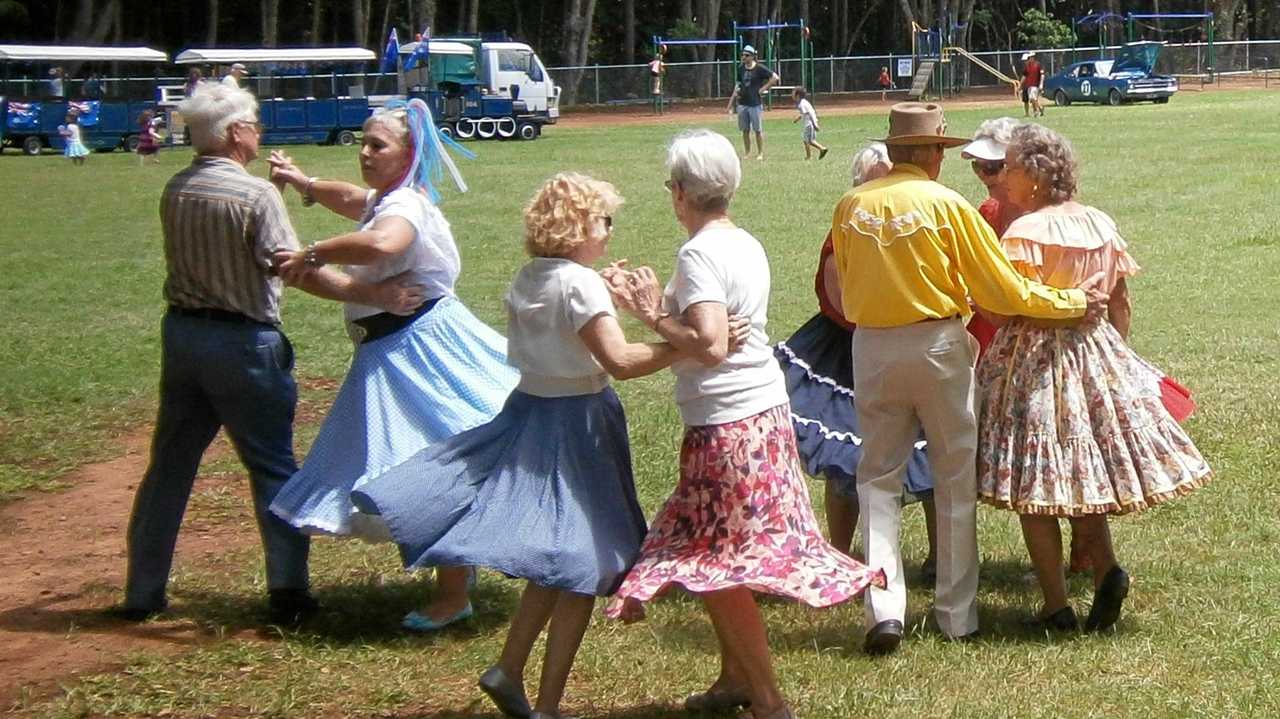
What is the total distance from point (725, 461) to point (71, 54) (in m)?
44.4

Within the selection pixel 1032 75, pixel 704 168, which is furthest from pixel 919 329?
pixel 1032 75

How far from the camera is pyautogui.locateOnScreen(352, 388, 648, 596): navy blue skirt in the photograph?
4770 mm

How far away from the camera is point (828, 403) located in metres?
6.14

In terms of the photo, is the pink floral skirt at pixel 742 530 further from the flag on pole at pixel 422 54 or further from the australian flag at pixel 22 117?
the flag on pole at pixel 422 54

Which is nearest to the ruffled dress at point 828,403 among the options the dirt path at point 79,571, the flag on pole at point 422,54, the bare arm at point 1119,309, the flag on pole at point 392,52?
the bare arm at point 1119,309

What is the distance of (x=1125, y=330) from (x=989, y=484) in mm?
749

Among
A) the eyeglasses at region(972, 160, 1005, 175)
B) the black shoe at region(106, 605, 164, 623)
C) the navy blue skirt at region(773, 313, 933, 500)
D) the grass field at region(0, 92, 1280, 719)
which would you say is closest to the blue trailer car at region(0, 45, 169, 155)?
the grass field at region(0, 92, 1280, 719)

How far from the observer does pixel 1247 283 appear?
1334 cm

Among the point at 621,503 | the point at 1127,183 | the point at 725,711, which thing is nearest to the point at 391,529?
the point at 621,503

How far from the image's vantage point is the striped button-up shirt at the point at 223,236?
574cm

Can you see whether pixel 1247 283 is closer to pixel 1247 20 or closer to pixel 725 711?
pixel 725 711

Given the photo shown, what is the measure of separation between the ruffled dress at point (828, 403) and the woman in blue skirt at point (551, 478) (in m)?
1.26

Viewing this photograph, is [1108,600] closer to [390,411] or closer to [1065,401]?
[1065,401]

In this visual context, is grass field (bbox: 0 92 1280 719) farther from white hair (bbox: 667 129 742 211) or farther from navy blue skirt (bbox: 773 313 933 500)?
white hair (bbox: 667 129 742 211)
